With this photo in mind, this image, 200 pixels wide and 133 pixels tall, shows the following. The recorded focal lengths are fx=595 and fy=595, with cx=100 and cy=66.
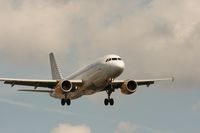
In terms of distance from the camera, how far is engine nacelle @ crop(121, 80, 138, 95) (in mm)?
77875

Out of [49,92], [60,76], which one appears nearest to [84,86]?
[49,92]

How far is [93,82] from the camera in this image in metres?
73.9

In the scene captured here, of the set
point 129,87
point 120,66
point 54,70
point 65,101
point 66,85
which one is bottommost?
point 65,101

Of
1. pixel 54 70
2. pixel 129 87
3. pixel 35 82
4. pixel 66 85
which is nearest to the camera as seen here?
Result: pixel 66 85

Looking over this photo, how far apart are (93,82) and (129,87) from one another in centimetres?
646

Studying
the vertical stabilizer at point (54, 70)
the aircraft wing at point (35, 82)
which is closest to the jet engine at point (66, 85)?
the aircraft wing at point (35, 82)

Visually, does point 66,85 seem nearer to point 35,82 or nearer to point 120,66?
point 35,82

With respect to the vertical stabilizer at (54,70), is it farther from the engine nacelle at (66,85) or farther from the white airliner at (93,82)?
the engine nacelle at (66,85)

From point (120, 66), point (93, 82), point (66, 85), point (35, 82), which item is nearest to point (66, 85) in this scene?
point (66, 85)

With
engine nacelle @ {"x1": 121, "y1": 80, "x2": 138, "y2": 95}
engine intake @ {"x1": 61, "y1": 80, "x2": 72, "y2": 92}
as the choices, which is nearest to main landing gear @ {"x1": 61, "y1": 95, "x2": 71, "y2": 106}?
engine intake @ {"x1": 61, "y1": 80, "x2": 72, "y2": 92}

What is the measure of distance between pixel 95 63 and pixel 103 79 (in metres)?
3.28

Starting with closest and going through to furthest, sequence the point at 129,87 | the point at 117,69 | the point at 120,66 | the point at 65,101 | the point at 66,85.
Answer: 1. the point at 117,69
2. the point at 120,66
3. the point at 66,85
4. the point at 129,87
5. the point at 65,101

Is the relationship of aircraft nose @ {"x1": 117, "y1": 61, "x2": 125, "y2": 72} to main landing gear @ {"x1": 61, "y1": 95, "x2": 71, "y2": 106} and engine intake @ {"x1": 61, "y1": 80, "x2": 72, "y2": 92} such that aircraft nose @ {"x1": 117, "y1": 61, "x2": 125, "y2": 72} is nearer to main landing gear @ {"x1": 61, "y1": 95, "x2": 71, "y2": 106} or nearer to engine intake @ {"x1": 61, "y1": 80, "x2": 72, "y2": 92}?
engine intake @ {"x1": 61, "y1": 80, "x2": 72, "y2": 92}

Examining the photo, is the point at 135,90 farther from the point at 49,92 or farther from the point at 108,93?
the point at 49,92
